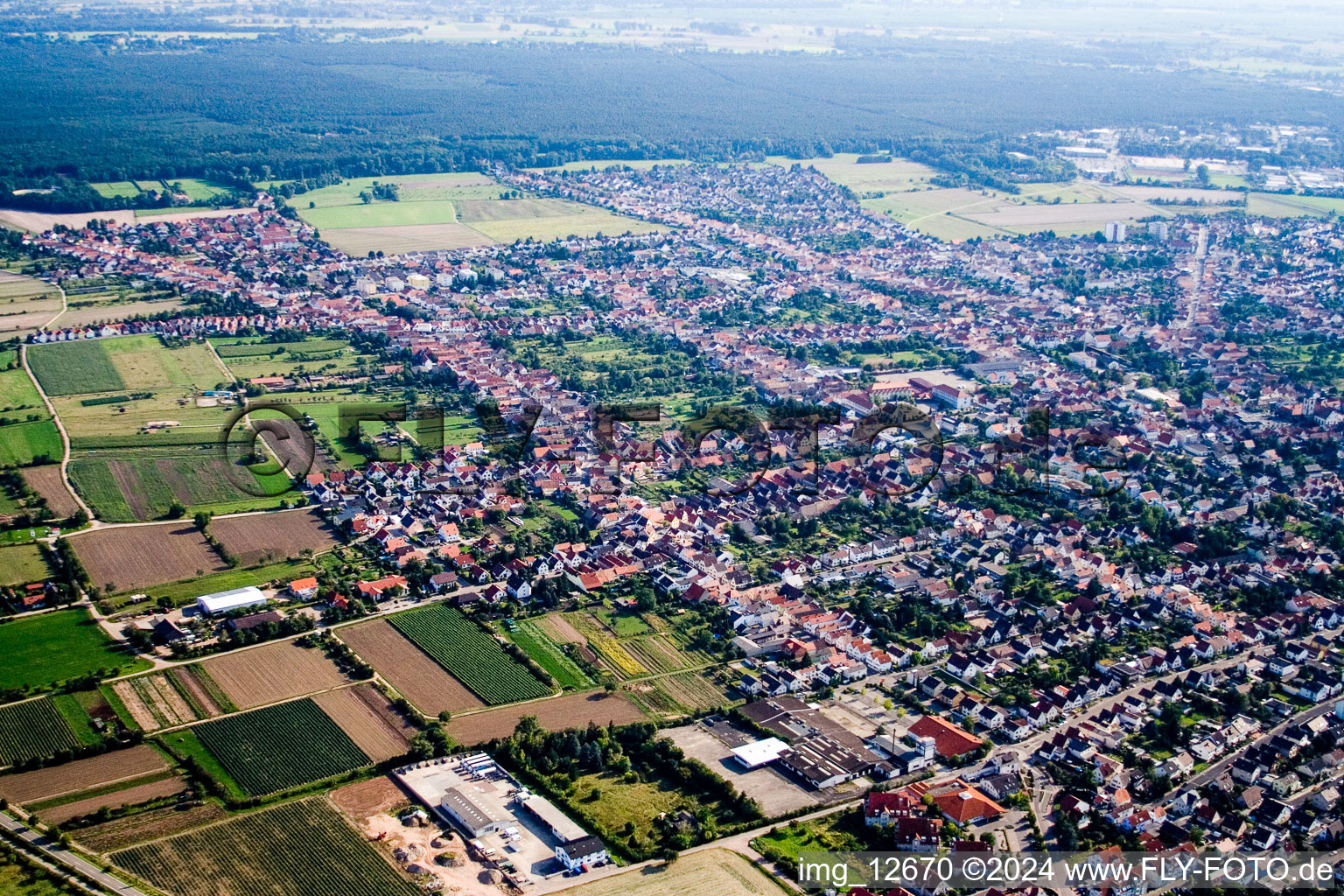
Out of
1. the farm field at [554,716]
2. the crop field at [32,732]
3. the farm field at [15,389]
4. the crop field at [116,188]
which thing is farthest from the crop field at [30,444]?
the crop field at [116,188]

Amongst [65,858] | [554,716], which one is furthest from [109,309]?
[65,858]

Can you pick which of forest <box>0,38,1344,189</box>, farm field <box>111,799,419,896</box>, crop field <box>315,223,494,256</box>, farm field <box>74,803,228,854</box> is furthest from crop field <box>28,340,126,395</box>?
forest <box>0,38,1344,189</box>

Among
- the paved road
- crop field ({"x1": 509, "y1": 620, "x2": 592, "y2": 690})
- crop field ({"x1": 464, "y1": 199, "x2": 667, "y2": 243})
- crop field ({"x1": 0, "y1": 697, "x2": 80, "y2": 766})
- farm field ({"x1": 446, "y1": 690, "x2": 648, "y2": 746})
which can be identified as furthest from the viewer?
crop field ({"x1": 464, "y1": 199, "x2": 667, "y2": 243})

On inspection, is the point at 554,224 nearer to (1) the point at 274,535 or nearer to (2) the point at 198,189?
(2) the point at 198,189

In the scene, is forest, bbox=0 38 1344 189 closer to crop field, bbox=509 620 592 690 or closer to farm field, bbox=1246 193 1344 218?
farm field, bbox=1246 193 1344 218

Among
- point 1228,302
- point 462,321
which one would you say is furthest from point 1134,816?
point 1228,302

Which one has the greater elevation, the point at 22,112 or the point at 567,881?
the point at 22,112

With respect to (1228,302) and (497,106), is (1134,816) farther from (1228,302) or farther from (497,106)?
(497,106)
